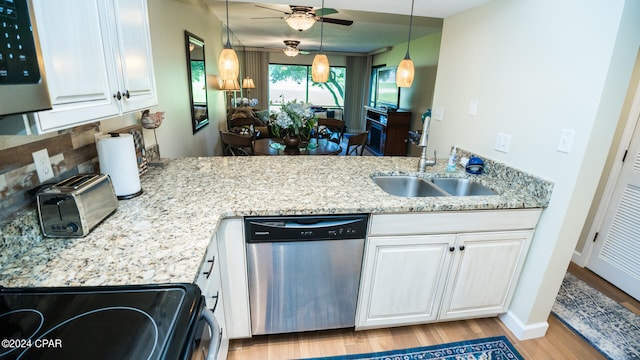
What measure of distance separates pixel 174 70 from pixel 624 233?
3887 millimetres

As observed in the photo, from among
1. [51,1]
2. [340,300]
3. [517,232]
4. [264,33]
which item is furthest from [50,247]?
[264,33]

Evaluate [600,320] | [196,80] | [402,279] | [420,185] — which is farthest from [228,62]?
[600,320]

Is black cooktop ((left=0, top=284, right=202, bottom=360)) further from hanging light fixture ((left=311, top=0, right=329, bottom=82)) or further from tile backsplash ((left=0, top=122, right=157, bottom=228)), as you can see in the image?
hanging light fixture ((left=311, top=0, right=329, bottom=82))

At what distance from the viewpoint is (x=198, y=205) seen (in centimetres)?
142

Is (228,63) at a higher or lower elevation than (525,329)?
higher

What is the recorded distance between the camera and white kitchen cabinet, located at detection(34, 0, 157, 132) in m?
0.78

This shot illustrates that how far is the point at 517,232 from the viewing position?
172 cm

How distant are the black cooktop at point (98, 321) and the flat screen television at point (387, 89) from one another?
19.9 feet

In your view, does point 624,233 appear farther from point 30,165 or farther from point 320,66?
point 30,165

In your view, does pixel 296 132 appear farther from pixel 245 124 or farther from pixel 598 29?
pixel 598 29

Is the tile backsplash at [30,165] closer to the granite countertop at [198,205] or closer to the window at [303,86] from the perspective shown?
the granite countertop at [198,205]

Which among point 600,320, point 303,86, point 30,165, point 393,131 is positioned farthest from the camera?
point 303,86

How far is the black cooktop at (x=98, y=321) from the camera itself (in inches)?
25.7

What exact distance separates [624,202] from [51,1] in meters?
3.55
